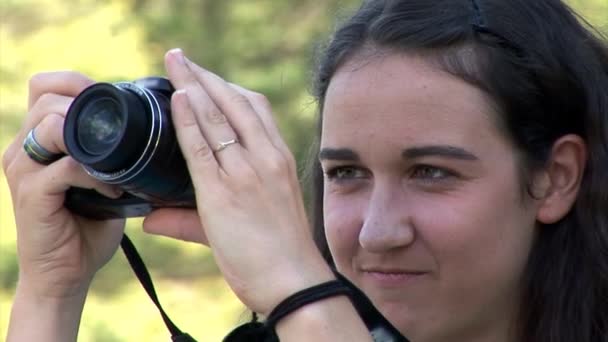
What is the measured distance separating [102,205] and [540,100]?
60 cm

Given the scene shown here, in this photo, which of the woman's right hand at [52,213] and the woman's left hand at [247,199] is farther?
the woman's right hand at [52,213]

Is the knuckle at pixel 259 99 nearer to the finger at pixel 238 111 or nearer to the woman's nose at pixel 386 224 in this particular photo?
the finger at pixel 238 111

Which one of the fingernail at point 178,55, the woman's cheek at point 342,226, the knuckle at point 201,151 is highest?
the fingernail at point 178,55

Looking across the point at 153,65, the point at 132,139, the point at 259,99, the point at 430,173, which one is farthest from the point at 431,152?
the point at 153,65

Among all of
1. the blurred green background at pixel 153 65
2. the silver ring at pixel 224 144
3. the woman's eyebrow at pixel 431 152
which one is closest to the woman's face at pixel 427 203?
the woman's eyebrow at pixel 431 152

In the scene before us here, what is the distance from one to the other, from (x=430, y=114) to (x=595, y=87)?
0.28 m

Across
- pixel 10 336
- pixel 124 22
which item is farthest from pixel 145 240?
pixel 10 336

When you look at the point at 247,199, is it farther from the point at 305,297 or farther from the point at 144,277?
the point at 144,277

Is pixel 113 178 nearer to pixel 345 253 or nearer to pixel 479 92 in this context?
pixel 345 253

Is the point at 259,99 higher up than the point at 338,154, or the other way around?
the point at 259,99

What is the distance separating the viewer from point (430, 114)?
5.46ft

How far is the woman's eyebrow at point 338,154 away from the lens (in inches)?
66.4

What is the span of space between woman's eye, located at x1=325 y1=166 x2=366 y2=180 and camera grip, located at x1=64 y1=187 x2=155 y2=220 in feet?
0.94

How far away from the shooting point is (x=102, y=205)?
160cm
